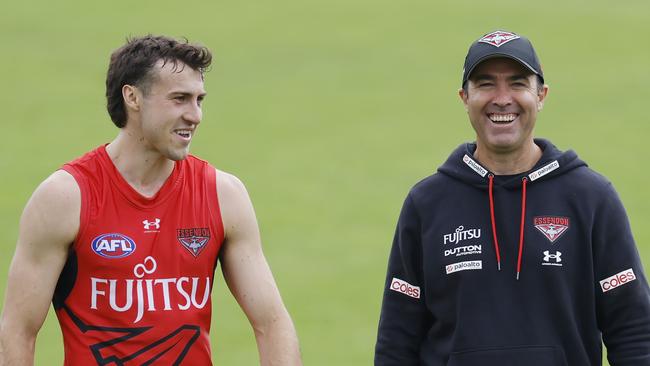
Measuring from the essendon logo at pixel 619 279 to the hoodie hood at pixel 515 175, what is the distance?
1.39 feet

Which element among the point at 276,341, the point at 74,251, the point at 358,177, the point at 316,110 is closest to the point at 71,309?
the point at 74,251

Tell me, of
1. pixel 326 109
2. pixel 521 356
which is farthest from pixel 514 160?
pixel 326 109

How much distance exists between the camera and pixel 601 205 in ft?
16.0

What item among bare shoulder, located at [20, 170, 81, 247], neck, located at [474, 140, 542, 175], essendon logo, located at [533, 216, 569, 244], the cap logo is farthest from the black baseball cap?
bare shoulder, located at [20, 170, 81, 247]

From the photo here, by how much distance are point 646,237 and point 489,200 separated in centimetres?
1113

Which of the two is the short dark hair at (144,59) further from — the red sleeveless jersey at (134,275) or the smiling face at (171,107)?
the red sleeveless jersey at (134,275)

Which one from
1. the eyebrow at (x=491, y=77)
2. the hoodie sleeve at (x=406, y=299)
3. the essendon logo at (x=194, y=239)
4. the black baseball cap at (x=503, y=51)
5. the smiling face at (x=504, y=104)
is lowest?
the hoodie sleeve at (x=406, y=299)

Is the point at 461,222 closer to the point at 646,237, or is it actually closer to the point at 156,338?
the point at 156,338

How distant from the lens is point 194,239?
5.30 metres

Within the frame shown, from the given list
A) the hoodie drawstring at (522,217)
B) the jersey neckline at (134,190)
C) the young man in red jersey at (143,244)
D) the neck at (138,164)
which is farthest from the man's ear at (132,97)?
the hoodie drawstring at (522,217)

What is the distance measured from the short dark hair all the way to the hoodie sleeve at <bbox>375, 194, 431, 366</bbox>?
1.02 metres

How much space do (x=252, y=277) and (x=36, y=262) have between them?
0.84 m

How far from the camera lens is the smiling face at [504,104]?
4.90 m

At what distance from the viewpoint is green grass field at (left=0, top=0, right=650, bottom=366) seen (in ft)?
48.7
